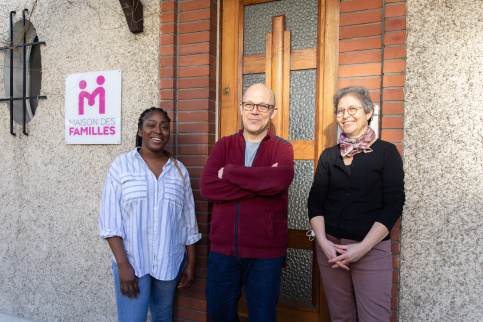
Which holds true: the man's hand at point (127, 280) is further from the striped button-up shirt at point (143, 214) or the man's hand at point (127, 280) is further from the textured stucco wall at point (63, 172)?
the textured stucco wall at point (63, 172)

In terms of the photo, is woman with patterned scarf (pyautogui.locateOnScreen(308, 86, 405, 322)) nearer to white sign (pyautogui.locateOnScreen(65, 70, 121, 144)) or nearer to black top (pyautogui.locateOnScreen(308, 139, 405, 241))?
black top (pyautogui.locateOnScreen(308, 139, 405, 241))

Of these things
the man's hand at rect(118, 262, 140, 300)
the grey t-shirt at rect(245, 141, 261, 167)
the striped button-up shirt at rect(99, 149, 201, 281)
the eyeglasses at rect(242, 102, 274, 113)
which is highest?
the eyeglasses at rect(242, 102, 274, 113)

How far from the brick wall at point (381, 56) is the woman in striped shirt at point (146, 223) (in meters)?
1.41

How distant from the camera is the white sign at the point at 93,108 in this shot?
3.25m

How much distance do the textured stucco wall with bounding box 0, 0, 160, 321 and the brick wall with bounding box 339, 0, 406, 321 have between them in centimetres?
163

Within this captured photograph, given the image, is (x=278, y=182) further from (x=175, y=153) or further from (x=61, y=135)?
(x=61, y=135)

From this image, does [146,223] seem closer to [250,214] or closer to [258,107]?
[250,214]

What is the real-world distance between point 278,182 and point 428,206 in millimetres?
1062

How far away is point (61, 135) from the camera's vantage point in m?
3.50

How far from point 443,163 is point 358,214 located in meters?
0.77

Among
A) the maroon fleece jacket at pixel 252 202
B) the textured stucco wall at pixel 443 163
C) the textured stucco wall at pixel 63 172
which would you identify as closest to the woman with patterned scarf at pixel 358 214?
the maroon fleece jacket at pixel 252 202

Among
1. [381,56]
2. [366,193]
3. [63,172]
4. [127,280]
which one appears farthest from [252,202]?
[63,172]

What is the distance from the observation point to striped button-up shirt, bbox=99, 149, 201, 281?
2.31m

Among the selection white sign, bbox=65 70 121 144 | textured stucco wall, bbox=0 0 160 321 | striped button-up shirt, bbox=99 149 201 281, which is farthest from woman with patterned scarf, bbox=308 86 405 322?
white sign, bbox=65 70 121 144
